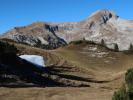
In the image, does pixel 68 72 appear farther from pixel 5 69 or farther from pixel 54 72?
pixel 5 69

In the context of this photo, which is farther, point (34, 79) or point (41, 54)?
point (41, 54)

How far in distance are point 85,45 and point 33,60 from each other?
161 ft

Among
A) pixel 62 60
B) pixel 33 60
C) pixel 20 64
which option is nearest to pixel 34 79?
pixel 20 64

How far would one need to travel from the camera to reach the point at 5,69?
70.6 m

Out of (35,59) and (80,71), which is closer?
(80,71)

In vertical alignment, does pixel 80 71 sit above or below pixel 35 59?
below

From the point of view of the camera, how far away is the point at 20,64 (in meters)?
81.7

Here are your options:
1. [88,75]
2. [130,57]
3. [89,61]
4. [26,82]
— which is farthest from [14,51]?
[130,57]

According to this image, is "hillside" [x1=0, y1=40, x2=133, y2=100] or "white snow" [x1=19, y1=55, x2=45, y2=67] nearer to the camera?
"hillside" [x1=0, y1=40, x2=133, y2=100]

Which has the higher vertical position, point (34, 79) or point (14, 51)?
point (14, 51)

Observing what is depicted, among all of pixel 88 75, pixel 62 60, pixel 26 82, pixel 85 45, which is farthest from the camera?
pixel 85 45

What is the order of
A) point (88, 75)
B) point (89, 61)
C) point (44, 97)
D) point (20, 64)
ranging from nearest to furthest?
point (44, 97)
point (20, 64)
point (88, 75)
point (89, 61)

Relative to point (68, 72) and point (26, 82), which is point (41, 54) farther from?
point (26, 82)

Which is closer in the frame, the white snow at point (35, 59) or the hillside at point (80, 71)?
the hillside at point (80, 71)
